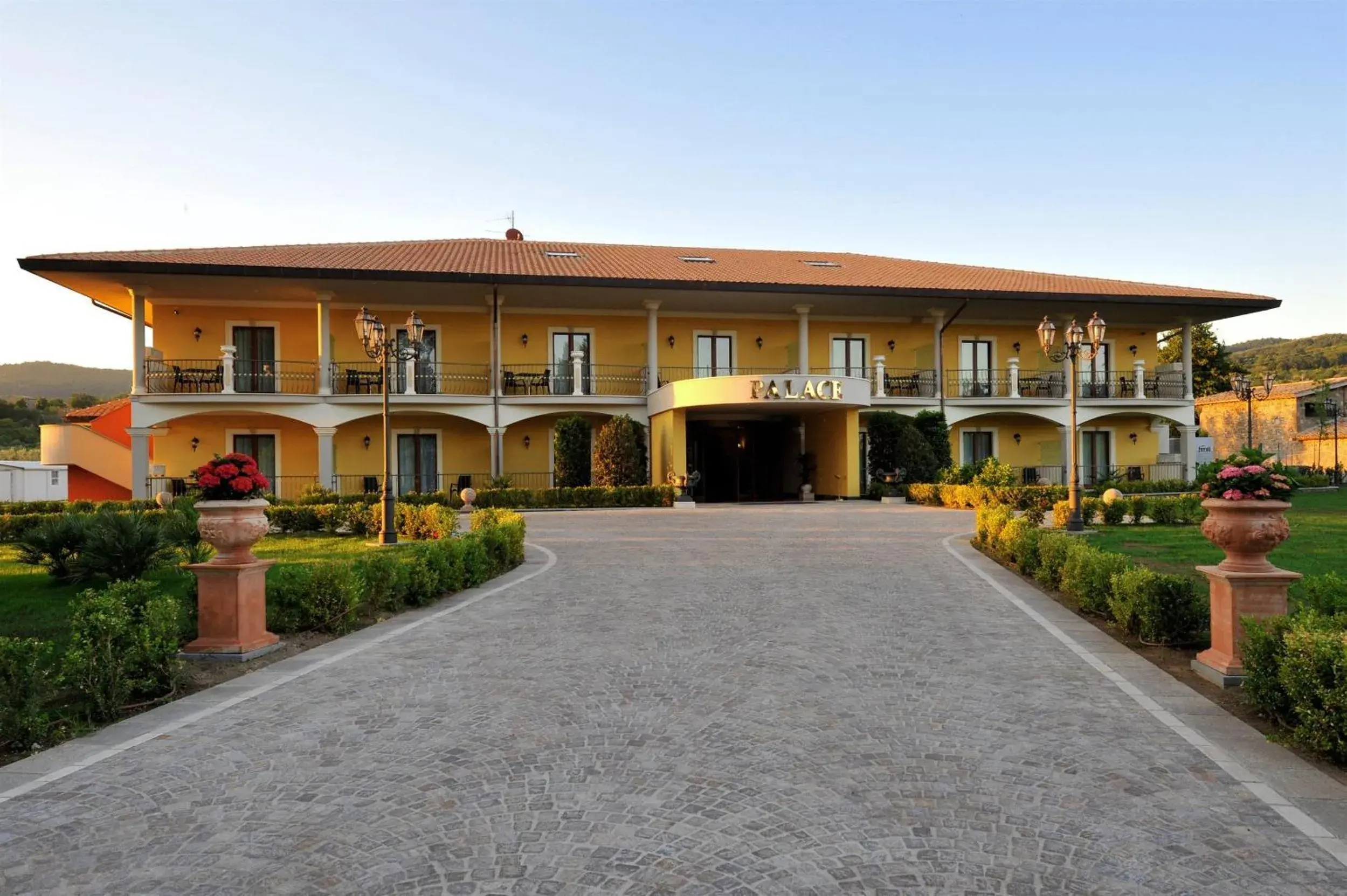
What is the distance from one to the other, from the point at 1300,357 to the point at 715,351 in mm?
84145

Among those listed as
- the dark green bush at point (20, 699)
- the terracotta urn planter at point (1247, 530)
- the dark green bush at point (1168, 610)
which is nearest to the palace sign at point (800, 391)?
the dark green bush at point (1168, 610)

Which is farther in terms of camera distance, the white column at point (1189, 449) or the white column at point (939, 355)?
the white column at point (1189, 449)

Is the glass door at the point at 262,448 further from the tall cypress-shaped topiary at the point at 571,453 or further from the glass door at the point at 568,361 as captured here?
the tall cypress-shaped topiary at the point at 571,453

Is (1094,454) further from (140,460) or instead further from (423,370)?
(140,460)

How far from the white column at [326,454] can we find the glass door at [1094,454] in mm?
25339

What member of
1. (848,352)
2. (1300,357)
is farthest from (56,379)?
(1300,357)

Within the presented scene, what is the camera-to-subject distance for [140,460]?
21219mm

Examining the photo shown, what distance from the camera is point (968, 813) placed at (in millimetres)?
3264

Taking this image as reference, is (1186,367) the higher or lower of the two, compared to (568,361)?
lower

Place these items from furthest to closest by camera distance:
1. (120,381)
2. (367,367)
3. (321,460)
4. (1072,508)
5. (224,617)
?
(120,381), (367,367), (321,460), (1072,508), (224,617)

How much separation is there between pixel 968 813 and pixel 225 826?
3.12m

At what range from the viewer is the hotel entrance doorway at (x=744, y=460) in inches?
1025

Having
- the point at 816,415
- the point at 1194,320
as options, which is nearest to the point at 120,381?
the point at 816,415

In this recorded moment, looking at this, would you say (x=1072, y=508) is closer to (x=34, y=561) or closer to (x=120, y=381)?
(x=34, y=561)
